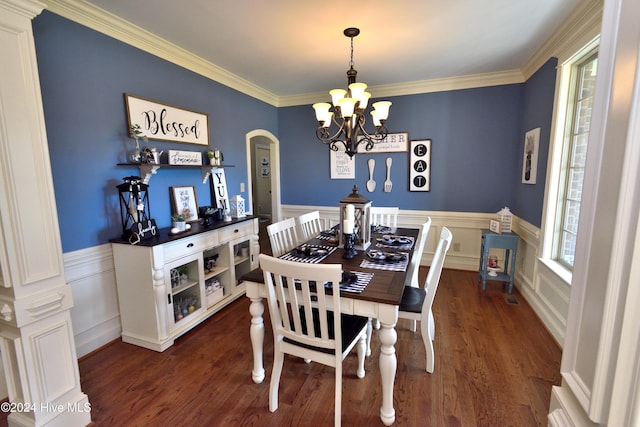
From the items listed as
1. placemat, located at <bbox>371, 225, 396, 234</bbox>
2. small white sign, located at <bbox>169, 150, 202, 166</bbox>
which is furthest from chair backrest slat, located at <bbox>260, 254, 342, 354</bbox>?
small white sign, located at <bbox>169, 150, 202, 166</bbox>

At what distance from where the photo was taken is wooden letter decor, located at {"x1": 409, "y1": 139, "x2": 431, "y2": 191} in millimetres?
4066

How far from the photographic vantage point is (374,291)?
1.62 meters

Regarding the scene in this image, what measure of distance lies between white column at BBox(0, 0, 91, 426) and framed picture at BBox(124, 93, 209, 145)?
45.1 inches

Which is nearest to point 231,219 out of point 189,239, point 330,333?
point 189,239

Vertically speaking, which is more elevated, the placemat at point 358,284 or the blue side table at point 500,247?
the placemat at point 358,284

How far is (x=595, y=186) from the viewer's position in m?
0.59

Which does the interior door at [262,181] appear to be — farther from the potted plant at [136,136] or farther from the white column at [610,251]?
the white column at [610,251]

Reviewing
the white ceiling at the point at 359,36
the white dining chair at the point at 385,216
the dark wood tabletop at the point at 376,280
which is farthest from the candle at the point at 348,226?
the white ceiling at the point at 359,36

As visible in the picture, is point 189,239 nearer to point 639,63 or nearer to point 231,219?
point 231,219

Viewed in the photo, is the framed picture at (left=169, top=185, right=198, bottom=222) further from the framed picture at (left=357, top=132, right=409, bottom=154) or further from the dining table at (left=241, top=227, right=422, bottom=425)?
the framed picture at (left=357, top=132, right=409, bottom=154)

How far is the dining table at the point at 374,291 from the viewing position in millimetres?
1570

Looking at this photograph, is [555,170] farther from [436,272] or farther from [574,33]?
[436,272]

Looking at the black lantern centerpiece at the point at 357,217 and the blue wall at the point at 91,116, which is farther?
the black lantern centerpiece at the point at 357,217

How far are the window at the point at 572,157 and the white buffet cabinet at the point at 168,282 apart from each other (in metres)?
3.12
